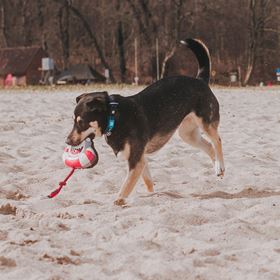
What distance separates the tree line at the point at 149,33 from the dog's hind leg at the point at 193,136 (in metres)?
31.0

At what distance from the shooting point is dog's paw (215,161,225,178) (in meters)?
5.67

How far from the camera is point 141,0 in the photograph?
39.3m

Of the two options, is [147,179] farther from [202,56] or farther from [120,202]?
[202,56]

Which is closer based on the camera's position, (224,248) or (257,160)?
(224,248)

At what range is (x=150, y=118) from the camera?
5.01 meters

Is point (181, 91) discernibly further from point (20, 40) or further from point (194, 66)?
point (20, 40)

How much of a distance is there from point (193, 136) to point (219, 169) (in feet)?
1.66

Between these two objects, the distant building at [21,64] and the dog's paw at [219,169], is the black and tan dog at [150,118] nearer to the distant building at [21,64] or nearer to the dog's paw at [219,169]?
the dog's paw at [219,169]

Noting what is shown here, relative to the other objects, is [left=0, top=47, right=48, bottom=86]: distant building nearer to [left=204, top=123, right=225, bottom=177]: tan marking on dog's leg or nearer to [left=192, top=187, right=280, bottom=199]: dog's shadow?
[left=204, top=123, right=225, bottom=177]: tan marking on dog's leg

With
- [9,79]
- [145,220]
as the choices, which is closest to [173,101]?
[145,220]

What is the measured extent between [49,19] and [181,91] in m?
41.8

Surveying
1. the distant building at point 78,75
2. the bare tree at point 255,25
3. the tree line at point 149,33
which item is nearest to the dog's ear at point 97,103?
the tree line at point 149,33

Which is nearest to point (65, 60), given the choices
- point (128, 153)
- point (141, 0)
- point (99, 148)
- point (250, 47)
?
point (141, 0)

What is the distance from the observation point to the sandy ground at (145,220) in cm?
299
